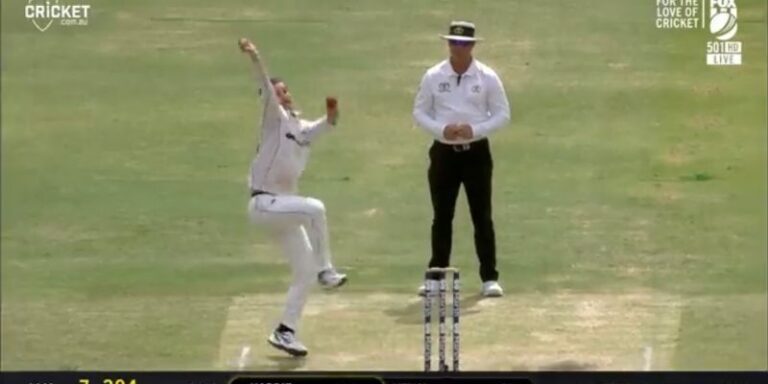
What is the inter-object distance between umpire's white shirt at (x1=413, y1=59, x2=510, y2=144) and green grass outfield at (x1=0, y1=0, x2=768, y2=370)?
278 millimetres

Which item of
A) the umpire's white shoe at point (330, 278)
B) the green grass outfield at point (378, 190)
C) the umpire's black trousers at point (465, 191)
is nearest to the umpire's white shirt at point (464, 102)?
the umpire's black trousers at point (465, 191)

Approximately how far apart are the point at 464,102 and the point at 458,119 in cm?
10

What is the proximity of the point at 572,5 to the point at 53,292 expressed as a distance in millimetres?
Result: 3268

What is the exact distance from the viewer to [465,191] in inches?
505

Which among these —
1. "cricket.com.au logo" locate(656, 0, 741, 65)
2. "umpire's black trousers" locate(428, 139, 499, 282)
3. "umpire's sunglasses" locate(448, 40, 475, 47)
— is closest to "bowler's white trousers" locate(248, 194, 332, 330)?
"umpire's black trousers" locate(428, 139, 499, 282)

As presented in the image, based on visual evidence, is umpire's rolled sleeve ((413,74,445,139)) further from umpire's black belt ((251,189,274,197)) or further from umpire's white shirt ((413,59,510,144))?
umpire's black belt ((251,189,274,197))

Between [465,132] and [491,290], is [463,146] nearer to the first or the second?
[465,132]

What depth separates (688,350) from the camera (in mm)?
12375

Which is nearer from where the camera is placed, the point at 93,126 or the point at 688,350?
the point at 688,350

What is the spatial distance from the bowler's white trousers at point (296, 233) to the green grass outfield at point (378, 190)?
318mm

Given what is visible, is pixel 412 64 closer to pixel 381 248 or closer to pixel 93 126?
pixel 381 248

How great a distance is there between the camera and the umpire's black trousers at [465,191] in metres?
12.6

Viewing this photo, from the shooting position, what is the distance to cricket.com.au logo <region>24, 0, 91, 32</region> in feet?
40.3

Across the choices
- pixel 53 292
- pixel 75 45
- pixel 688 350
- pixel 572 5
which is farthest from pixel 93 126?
pixel 688 350
